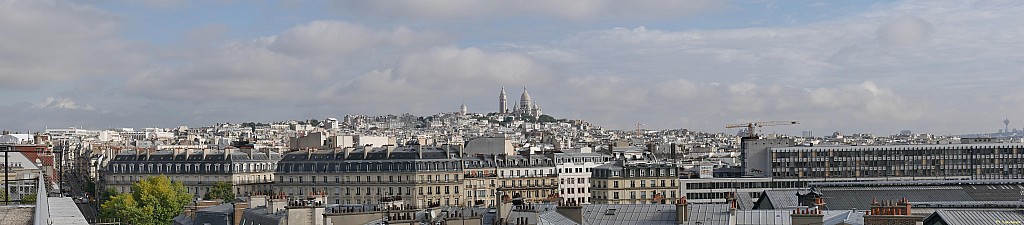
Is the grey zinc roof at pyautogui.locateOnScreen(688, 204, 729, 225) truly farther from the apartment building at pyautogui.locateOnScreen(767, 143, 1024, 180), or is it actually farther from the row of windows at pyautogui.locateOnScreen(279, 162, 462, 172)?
the apartment building at pyautogui.locateOnScreen(767, 143, 1024, 180)

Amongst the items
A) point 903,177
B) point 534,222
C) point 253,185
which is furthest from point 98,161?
point 534,222

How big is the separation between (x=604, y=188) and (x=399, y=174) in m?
13.4

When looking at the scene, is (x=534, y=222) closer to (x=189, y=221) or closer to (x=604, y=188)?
(x=189, y=221)

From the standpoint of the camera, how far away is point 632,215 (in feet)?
120

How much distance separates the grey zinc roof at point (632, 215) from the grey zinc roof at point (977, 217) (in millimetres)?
6372

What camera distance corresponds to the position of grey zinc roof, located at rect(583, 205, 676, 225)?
117ft

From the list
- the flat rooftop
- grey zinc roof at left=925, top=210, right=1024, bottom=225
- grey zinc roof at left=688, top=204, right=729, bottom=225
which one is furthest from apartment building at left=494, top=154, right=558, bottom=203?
the flat rooftop

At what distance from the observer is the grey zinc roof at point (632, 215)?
35.8 meters

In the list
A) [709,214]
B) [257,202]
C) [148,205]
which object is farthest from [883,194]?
[148,205]

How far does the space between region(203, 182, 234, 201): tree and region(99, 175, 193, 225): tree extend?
8.39 meters

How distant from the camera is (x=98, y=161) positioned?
12731 centimetres

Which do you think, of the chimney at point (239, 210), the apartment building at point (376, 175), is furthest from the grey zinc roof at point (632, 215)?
the apartment building at point (376, 175)

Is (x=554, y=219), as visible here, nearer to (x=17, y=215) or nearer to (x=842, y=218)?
(x=842, y=218)

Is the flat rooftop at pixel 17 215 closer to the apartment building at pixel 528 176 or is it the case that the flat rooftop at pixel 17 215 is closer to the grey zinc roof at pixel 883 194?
the grey zinc roof at pixel 883 194
